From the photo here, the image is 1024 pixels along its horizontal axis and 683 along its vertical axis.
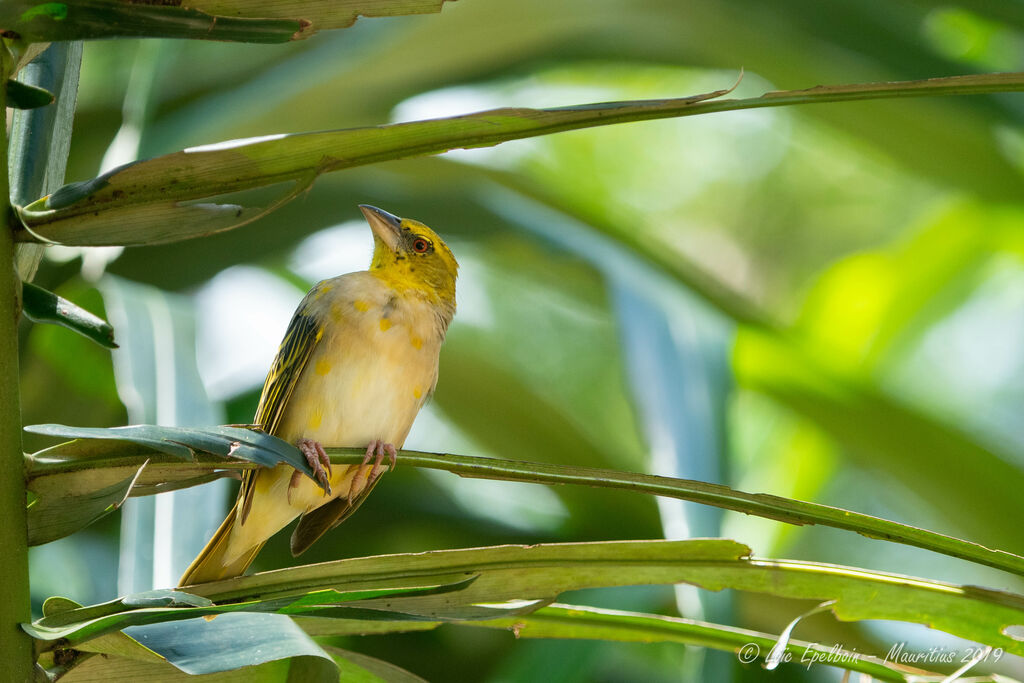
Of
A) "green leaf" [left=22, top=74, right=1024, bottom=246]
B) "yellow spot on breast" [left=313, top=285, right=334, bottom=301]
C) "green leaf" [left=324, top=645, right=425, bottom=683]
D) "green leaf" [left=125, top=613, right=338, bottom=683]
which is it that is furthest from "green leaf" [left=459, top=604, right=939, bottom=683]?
"yellow spot on breast" [left=313, top=285, right=334, bottom=301]

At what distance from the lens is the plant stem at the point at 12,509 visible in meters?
0.85

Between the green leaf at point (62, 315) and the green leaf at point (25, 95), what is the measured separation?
A: 175 mm

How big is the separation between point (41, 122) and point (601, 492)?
Answer: 1.97 metres

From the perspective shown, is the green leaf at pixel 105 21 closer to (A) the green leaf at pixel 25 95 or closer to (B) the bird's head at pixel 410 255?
(A) the green leaf at pixel 25 95

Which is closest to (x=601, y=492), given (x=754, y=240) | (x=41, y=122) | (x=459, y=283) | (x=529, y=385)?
(x=529, y=385)

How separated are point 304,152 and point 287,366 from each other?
148 centimetres

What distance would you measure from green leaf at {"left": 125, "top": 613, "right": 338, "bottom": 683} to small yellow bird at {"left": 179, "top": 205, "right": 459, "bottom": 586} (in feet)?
3.68

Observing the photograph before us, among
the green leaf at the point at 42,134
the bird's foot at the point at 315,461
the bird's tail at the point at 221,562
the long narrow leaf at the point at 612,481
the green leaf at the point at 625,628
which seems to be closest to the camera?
the long narrow leaf at the point at 612,481

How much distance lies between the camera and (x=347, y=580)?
115 cm

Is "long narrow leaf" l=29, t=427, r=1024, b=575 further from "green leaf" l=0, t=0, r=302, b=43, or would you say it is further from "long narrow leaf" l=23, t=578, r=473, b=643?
"green leaf" l=0, t=0, r=302, b=43

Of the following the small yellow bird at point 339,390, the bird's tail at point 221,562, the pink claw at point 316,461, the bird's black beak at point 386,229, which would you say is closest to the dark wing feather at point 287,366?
the small yellow bird at point 339,390

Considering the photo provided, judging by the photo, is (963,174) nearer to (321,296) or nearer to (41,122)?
(321,296)

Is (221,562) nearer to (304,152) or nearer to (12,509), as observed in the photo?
(12,509)

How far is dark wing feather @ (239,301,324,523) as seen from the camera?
230cm
